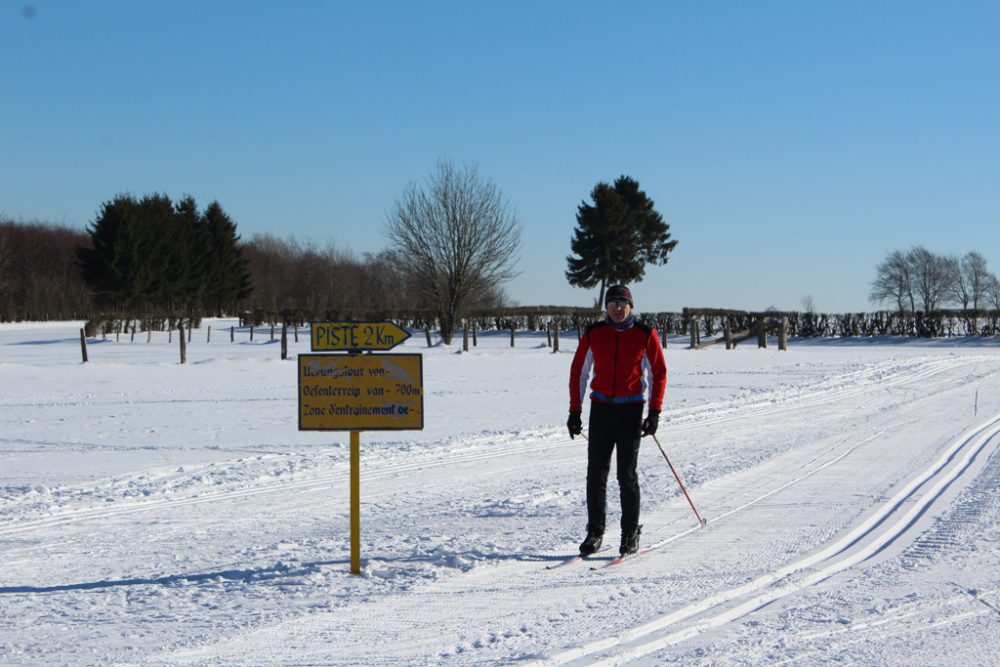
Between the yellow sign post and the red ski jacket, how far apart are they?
1.16 meters

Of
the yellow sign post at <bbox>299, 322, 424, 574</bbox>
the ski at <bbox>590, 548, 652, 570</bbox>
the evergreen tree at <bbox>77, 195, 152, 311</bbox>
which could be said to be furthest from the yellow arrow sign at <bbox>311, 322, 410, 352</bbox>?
the evergreen tree at <bbox>77, 195, 152, 311</bbox>

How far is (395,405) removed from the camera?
6.62m

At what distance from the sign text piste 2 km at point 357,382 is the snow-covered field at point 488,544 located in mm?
966

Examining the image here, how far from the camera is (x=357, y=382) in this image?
665 cm

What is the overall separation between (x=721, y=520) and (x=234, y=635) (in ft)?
14.2

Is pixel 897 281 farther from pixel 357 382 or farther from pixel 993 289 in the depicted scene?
pixel 357 382

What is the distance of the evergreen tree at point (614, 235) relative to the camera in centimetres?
6456

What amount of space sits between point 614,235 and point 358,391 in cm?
5902

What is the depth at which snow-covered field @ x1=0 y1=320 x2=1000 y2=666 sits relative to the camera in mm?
4949

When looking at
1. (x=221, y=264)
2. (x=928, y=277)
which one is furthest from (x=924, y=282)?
(x=221, y=264)

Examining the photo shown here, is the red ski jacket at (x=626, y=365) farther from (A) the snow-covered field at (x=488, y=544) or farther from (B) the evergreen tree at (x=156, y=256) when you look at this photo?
(B) the evergreen tree at (x=156, y=256)

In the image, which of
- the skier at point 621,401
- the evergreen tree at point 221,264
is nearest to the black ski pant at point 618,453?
the skier at point 621,401

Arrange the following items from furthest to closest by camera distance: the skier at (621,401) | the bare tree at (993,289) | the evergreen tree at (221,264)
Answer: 1. the bare tree at (993,289)
2. the evergreen tree at (221,264)
3. the skier at (621,401)

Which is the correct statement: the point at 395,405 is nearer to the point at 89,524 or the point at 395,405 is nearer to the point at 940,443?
the point at 89,524
